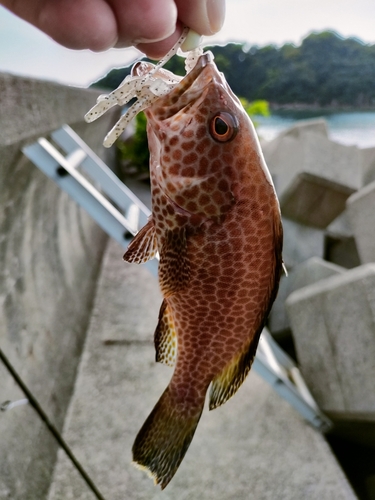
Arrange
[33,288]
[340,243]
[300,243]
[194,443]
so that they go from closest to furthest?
[33,288] → [194,443] → [300,243] → [340,243]

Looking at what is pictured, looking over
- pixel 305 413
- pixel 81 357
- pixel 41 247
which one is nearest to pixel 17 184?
pixel 41 247

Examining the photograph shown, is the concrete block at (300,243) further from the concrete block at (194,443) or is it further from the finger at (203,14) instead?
the finger at (203,14)

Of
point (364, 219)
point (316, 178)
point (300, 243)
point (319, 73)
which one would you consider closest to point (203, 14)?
point (364, 219)

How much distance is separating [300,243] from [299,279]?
64 cm

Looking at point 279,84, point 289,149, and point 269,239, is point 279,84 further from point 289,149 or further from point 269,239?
point 269,239

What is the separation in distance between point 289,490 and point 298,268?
1.63 meters

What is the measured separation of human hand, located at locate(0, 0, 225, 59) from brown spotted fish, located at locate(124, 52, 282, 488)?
8 cm

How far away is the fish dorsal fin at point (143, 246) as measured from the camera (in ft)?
2.53

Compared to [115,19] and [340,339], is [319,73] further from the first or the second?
[115,19]

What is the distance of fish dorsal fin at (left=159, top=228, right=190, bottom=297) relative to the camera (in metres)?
0.72

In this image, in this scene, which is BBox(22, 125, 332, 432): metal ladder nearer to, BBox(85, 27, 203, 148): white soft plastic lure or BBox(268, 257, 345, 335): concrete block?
BBox(268, 257, 345, 335): concrete block

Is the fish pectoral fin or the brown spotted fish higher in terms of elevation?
the brown spotted fish

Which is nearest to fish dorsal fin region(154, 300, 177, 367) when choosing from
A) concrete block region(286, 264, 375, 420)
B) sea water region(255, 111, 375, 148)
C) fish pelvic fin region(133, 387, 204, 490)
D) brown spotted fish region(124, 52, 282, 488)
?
brown spotted fish region(124, 52, 282, 488)

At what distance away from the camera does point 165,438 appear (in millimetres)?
859
